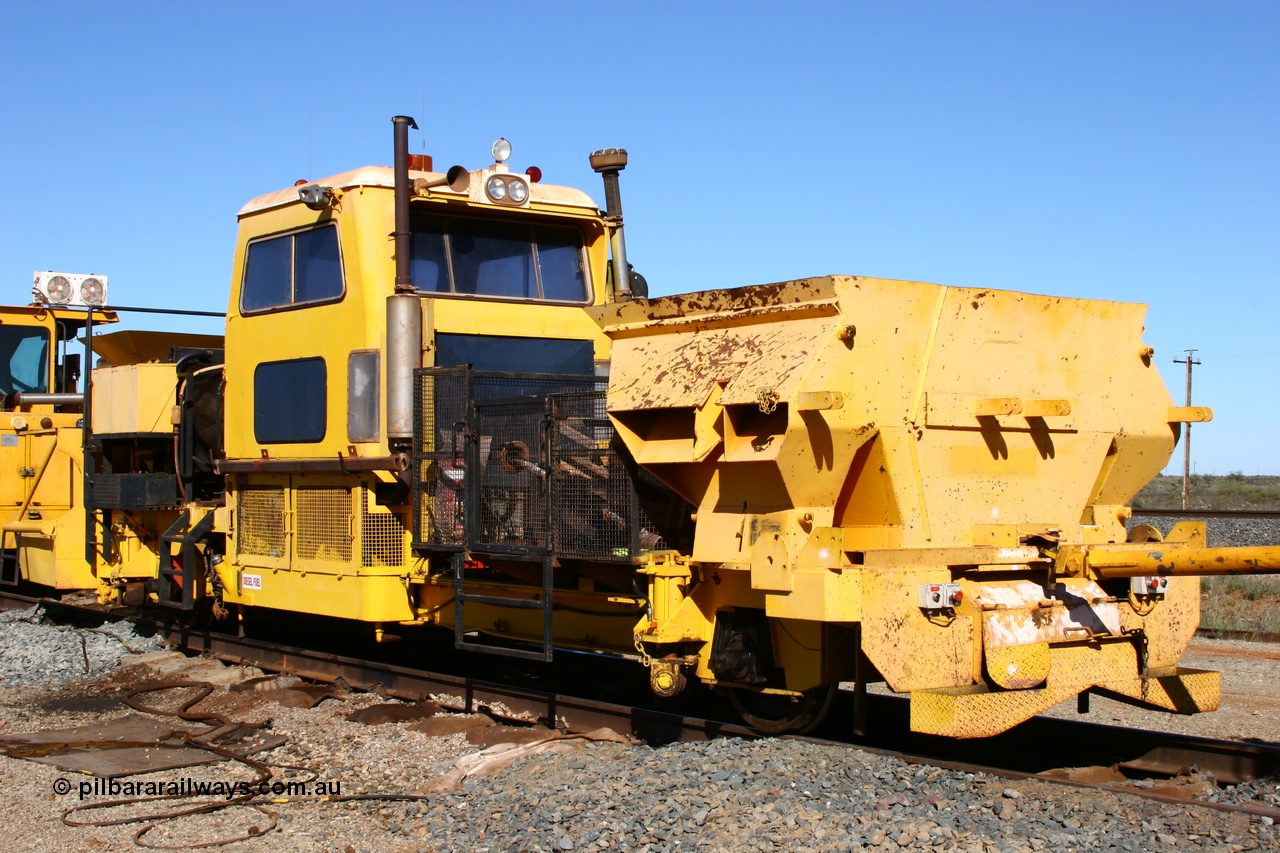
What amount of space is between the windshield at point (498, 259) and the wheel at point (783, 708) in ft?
11.8

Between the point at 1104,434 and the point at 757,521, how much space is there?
6.74ft

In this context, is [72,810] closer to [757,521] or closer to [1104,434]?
[757,521]

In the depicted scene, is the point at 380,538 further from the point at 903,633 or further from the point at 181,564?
the point at 903,633

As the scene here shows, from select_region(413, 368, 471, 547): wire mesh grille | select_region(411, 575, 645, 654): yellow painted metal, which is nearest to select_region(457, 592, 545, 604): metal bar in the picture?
select_region(411, 575, 645, 654): yellow painted metal

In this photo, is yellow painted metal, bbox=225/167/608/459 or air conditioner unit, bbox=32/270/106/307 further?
air conditioner unit, bbox=32/270/106/307

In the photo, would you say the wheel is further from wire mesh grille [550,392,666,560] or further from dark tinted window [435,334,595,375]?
dark tinted window [435,334,595,375]

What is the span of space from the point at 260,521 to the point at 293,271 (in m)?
1.98

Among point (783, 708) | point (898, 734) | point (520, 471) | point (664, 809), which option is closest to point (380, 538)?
point (520, 471)

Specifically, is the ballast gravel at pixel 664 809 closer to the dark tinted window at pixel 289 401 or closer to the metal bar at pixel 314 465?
the metal bar at pixel 314 465

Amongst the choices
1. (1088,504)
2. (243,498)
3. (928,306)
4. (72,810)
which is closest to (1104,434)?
(1088,504)

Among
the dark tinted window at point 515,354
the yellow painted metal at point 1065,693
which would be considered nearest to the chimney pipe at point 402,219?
the dark tinted window at point 515,354

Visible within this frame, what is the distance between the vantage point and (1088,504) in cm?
680

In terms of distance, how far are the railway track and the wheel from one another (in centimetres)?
15

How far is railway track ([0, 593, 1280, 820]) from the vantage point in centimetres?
581
